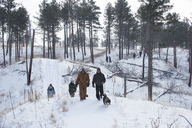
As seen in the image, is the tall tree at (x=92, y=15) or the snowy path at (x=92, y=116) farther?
the tall tree at (x=92, y=15)

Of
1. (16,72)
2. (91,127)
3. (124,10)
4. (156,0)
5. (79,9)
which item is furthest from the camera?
(124,10)

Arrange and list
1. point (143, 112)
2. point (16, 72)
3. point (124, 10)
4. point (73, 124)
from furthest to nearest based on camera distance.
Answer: point (124, 10)
point (16, 72)
point (143, 112)
point (73, 124)

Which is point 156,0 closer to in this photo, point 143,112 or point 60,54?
point 143,112

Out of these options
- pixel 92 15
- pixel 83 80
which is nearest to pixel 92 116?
pixel 83 80

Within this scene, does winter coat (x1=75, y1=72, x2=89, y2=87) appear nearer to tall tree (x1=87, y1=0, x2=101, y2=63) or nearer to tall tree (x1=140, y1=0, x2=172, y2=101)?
tall tree (x1=140, y1=0, x2=172, y2=101)

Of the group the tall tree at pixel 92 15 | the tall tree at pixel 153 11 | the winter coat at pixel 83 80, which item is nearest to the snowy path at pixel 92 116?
the winter coat at pixel 83 80

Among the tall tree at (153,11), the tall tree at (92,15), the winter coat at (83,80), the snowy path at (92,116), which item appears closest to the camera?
the snowy path at (92,116)

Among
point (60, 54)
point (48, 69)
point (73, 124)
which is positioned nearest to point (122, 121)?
point (73, 124)

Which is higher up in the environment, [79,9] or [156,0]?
[79,9]

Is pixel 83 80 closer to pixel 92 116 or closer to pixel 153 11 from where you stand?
pixel 92 116

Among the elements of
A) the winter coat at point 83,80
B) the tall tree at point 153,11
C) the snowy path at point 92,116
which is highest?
the tall tree at point 153,11

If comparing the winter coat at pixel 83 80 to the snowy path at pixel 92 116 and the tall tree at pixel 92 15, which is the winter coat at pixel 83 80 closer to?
the snowy path at pixel 92 116

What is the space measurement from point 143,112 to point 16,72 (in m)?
19.0

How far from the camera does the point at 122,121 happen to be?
446cm
